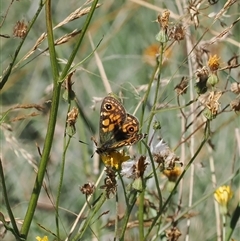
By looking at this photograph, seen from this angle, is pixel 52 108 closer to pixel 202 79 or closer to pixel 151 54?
pixel 202 79

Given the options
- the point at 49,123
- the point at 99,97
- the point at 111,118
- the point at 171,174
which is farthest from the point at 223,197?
the point at 99,97

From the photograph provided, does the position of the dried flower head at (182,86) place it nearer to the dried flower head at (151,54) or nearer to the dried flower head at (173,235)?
the dried flower head at (173,235)

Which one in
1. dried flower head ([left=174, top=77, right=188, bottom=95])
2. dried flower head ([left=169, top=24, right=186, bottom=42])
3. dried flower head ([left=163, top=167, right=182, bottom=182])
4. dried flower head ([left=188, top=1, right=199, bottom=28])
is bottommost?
dried flower head ([left=163, top=167, right=182, bottom=182])

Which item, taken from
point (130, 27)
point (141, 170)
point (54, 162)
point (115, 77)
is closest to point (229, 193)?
point (141, 170)

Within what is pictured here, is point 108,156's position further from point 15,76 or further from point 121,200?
point 15,76

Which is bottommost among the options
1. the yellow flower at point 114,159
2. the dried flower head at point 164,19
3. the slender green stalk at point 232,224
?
the slender green stalk at point 232,224


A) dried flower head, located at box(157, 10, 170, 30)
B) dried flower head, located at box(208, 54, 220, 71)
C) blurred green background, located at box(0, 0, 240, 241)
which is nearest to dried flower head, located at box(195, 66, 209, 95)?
dried flower head, located at box(208, 54, 220, 71)

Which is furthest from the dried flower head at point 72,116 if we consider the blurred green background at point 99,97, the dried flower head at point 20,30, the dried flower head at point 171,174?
the blurred green background at point 99,97

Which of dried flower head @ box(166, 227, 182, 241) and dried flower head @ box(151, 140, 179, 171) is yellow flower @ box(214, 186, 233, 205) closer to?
dried flower head @ box(166, 227, 182, 241)
